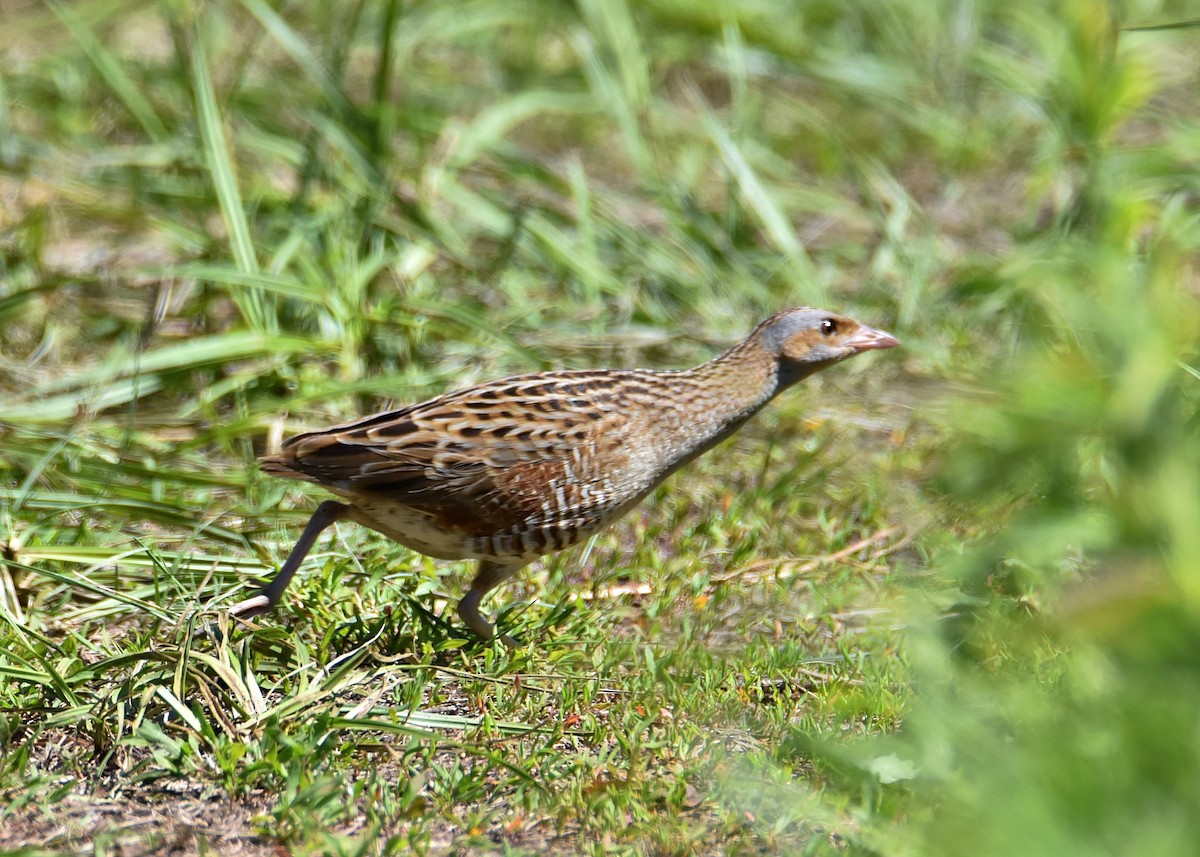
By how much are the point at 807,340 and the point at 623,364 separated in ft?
5.33

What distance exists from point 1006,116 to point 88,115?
502cm

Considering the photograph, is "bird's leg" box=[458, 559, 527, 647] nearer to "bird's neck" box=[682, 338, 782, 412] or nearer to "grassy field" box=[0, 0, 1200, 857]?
"grassy field" box=[0, 0, 1200, 857]

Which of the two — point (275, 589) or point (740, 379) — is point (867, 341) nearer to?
point (740, 379)

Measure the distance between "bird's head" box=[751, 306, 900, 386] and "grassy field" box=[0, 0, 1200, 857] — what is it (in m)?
0.60

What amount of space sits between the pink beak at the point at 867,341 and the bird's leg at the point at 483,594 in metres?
1.26

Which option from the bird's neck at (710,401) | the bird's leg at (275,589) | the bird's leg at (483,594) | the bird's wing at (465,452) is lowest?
the bird's leg at (483,594)

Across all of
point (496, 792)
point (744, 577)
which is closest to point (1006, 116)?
point (744, 577)

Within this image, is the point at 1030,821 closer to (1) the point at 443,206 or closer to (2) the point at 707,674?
(2) the point at 707,674

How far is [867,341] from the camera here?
15.3 feet

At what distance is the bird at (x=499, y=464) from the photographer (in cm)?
407

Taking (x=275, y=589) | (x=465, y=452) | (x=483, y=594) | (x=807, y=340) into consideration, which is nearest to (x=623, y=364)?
(x=807, y=340)

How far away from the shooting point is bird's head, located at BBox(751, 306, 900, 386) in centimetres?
459

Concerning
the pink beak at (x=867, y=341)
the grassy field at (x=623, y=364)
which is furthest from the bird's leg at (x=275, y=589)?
the pink beak at (x=867, y=341)

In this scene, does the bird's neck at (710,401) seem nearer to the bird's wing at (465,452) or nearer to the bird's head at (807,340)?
the bird's head at (807,340)
